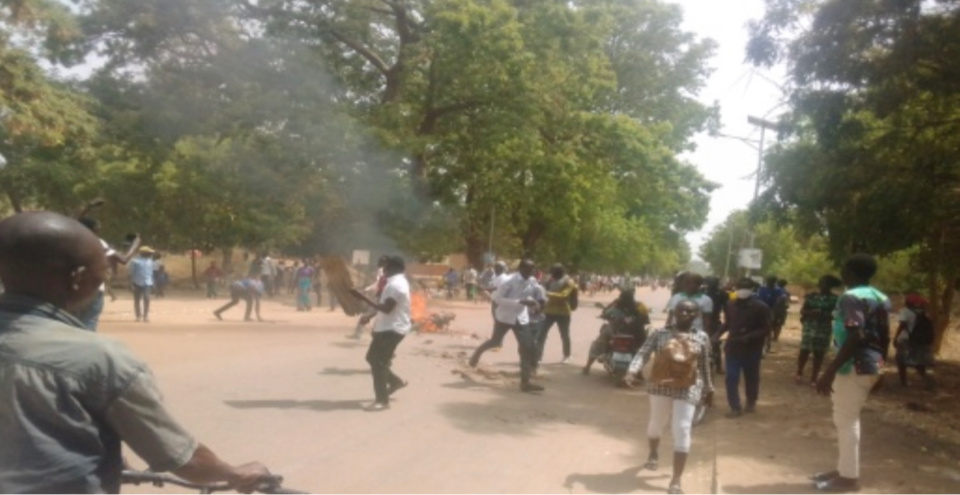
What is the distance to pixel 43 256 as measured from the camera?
2414mm

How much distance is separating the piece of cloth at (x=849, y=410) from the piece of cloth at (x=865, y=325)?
79 millimetres

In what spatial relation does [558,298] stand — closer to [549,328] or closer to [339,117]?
[549,328]

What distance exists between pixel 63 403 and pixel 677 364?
5235mm

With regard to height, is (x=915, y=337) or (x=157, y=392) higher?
(x=157, y=392)

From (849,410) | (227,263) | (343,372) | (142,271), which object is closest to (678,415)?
(849,410)

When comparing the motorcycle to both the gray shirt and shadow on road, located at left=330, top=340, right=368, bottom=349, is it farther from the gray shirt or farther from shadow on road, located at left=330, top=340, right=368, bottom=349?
the gray shirt

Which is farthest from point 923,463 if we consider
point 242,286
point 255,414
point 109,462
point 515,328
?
point 242,286

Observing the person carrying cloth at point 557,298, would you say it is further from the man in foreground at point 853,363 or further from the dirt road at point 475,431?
the man in foreground at point 853,363

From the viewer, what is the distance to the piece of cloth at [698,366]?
690cm

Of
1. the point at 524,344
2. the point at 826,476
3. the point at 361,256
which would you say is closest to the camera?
the point at 826,476

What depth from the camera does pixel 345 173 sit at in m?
25.7

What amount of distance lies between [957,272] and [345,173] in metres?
16.3

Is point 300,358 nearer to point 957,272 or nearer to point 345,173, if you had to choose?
point 957,272

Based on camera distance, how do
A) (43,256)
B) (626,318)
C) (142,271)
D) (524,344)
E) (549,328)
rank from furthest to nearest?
1. (142,271)
2. (549,328)
3. (626,318)
4. (524,344)
5. (43,256)
